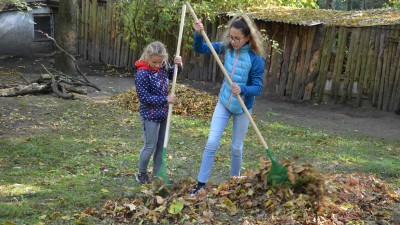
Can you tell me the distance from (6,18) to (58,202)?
1527cm

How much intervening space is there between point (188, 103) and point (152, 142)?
6070 millimetres

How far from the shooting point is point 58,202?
17.7 ft

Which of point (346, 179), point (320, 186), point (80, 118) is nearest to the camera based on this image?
point (320, 186)

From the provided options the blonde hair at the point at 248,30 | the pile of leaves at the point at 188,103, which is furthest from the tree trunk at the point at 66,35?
the blonde hair at the point at 248,30

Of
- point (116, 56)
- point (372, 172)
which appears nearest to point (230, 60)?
point (372, 172)

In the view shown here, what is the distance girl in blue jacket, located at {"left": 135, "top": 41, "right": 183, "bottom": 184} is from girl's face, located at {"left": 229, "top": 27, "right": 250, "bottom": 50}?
60 centimetres

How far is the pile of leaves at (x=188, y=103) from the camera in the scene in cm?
1166

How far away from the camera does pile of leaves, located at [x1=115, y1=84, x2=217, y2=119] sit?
11664mm

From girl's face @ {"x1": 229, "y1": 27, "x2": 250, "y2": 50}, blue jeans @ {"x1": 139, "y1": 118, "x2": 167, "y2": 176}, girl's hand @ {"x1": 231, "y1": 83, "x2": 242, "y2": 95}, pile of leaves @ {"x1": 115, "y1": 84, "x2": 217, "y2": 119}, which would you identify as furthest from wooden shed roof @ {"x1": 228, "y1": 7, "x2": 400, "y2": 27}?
girl's hand @ {"x1": 231, "y1": 83, "x2": 242, "y2": 95}

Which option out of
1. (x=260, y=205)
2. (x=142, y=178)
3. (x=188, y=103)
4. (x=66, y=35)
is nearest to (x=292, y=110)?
(x=188, y=103)

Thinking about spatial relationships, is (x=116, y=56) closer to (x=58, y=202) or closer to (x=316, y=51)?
(x=316, y=51)

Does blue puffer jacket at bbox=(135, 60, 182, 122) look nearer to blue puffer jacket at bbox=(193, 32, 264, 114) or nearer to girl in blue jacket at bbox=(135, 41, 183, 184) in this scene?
girl in blue jacket at bbox=(135, 41, 183, 184)

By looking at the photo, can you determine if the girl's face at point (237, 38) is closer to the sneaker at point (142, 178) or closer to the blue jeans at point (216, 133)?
the blue jeans at point (216, 133)

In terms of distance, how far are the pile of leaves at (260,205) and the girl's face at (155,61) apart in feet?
3.90
